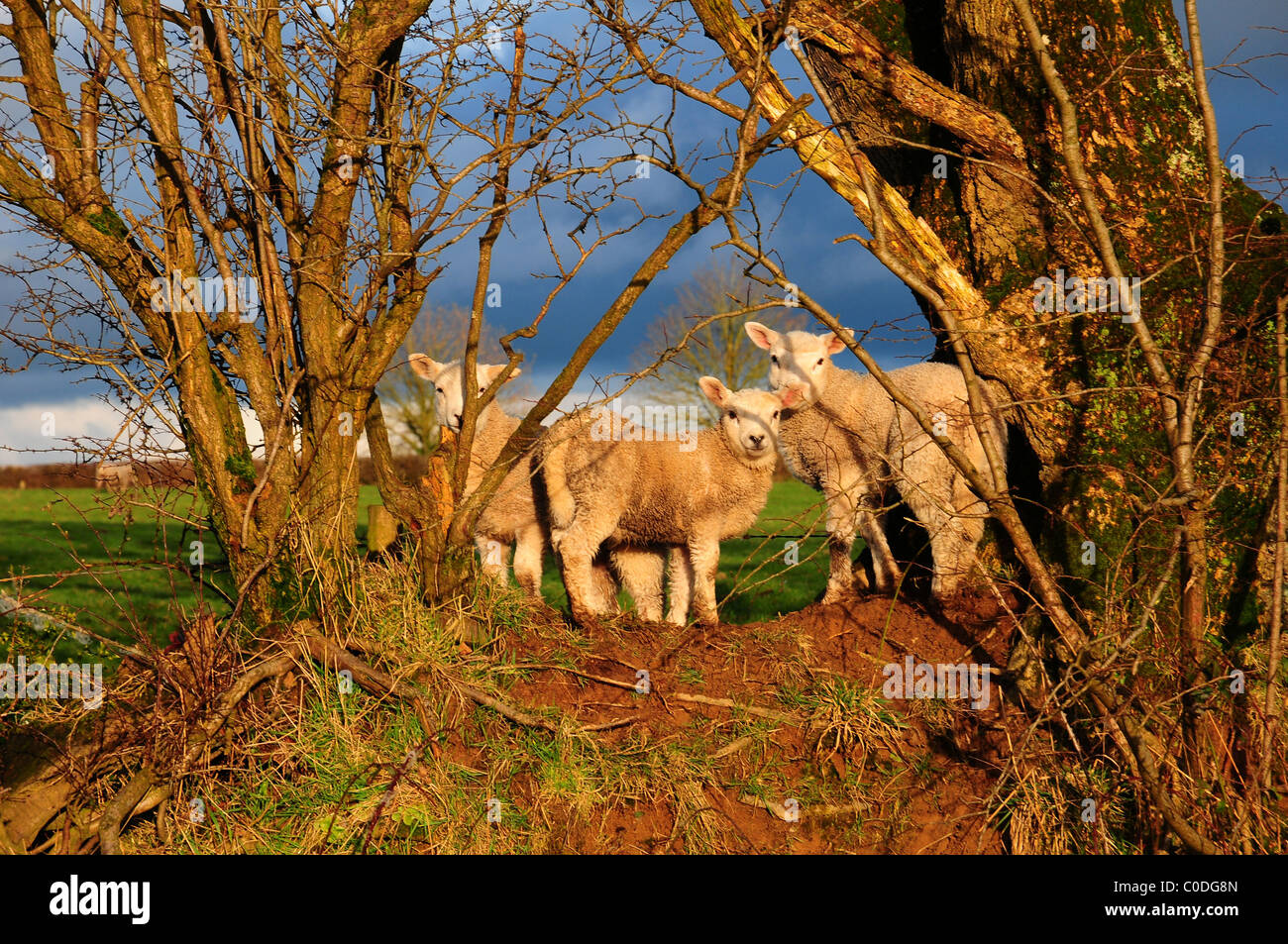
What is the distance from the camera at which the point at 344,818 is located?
5012 millimetres

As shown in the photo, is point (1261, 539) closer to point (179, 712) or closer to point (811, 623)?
point (811, 623)

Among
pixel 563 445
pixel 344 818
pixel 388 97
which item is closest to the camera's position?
pixel 344 818

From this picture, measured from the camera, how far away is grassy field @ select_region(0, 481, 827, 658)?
212 inches

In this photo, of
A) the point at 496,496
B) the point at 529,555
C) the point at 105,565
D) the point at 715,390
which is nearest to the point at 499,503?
the point at 496,496

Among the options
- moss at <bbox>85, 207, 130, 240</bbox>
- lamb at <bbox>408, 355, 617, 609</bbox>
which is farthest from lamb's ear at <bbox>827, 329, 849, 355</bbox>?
moss at <bbox>85, 207, 130, 240</bbox>

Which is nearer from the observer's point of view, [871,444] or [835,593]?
[835,593]

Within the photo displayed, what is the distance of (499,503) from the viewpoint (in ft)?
26.3

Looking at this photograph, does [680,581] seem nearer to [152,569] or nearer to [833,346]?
[833,346]

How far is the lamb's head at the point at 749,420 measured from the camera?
7480mm

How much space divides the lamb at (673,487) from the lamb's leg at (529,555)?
0.43 metres

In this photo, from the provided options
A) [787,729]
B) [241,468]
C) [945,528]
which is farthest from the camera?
[945,528]

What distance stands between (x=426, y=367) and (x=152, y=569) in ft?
10.8

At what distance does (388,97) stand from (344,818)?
14.2 ft

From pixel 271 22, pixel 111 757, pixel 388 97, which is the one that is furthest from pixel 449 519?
pixel 271 22
